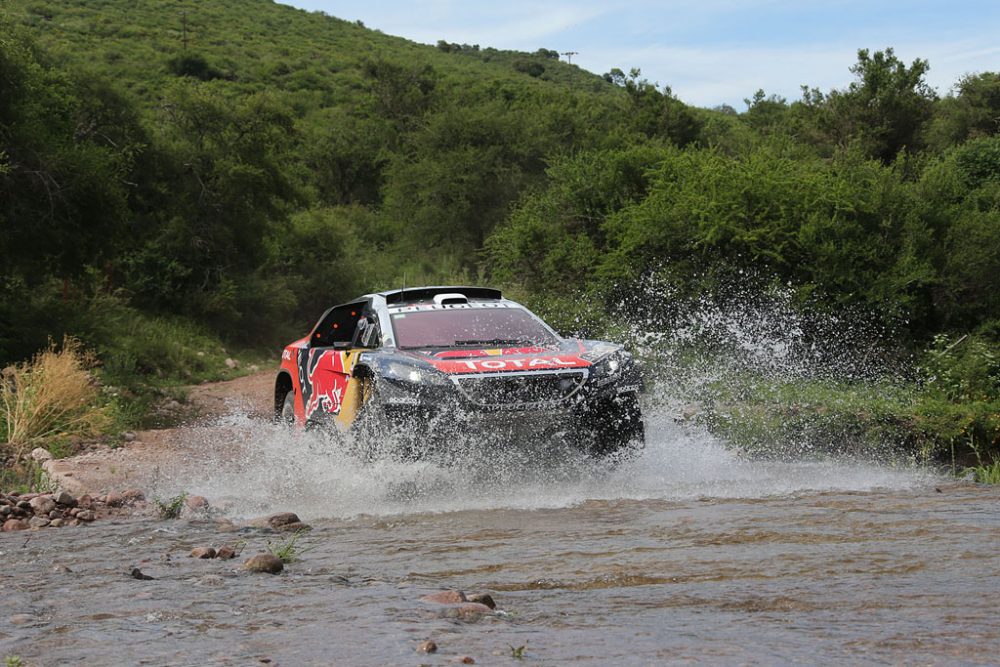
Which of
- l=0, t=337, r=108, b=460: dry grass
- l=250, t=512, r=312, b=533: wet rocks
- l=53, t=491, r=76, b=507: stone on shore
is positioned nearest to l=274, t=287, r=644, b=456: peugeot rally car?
l=250, t=512, r=312, b=533: wet rocks

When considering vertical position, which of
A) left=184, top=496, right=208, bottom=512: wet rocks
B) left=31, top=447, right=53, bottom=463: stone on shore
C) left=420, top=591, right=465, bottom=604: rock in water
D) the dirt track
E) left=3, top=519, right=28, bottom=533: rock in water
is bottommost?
the dirt track

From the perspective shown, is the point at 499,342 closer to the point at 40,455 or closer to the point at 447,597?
the point at 40,455

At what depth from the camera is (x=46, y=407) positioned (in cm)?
1175

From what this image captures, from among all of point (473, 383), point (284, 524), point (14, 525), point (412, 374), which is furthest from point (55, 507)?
point (473, 383)

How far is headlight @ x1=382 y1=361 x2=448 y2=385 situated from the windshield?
763 millimetres

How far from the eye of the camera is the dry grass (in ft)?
36.8

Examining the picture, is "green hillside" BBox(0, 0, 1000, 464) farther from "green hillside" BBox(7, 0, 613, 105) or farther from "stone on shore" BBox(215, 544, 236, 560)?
"stone on shore" BBox(215, 544, 236, 560)

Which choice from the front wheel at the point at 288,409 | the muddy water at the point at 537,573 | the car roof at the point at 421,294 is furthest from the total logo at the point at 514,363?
the front wheel at the point at 288,409

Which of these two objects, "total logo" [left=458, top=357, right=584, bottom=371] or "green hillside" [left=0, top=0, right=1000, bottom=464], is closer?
"total logo" [left=458, top=357, right=584, bottom=371]

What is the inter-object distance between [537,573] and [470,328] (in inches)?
175

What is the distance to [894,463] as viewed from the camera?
459 inches

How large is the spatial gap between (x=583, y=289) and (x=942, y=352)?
21.6ft

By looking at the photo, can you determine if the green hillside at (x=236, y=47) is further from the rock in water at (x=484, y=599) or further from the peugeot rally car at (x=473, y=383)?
the rock in water at (x=484, y=599)

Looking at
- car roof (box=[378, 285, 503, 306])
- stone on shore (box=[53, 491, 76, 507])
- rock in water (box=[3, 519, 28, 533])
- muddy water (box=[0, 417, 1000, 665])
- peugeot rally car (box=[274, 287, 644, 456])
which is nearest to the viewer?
muddy water (box=[0, 417, 1000, 665])
